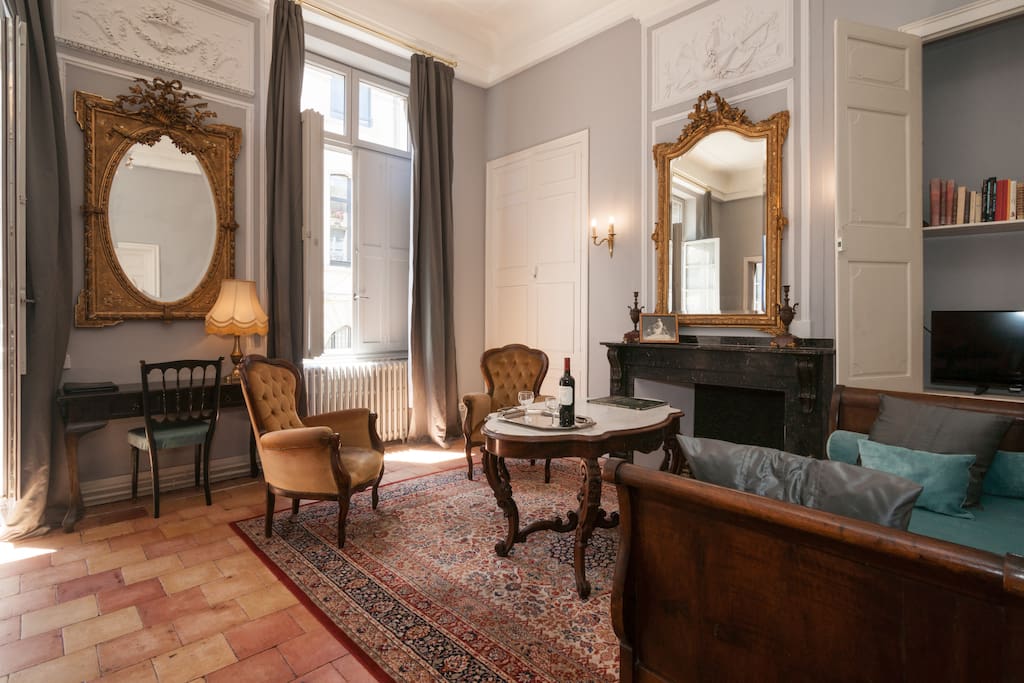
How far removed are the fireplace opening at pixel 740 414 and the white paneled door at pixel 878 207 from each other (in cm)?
68

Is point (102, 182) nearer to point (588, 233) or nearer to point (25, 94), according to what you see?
point (25, 94)

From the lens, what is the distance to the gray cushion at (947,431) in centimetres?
203

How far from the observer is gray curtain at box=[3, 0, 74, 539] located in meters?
3.00

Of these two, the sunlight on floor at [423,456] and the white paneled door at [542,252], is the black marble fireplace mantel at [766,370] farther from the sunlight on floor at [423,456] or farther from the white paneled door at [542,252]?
the sunlight on floor at [423,456]

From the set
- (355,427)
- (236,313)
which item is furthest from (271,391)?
(236,313)

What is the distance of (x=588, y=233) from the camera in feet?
15.7

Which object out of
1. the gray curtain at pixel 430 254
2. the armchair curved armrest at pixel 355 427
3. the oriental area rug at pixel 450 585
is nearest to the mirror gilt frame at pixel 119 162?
the armchair curved armrest at pixel 355 427

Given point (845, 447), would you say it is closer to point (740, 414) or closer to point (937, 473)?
point (937, 473)

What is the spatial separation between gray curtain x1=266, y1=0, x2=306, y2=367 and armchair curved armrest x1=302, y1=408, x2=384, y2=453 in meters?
1.12

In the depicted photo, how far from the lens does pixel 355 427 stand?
11.0 ft

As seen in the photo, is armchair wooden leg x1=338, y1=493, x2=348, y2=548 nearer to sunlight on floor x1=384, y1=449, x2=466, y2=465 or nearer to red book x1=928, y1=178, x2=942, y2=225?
sunlight on floor x1=384, y1=449, x2=466, y2=465

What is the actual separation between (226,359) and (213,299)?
45 cm

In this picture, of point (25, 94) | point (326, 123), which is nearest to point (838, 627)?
point (25, 94)

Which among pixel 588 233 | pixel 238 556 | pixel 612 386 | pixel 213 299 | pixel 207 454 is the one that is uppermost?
pixel 588 233
